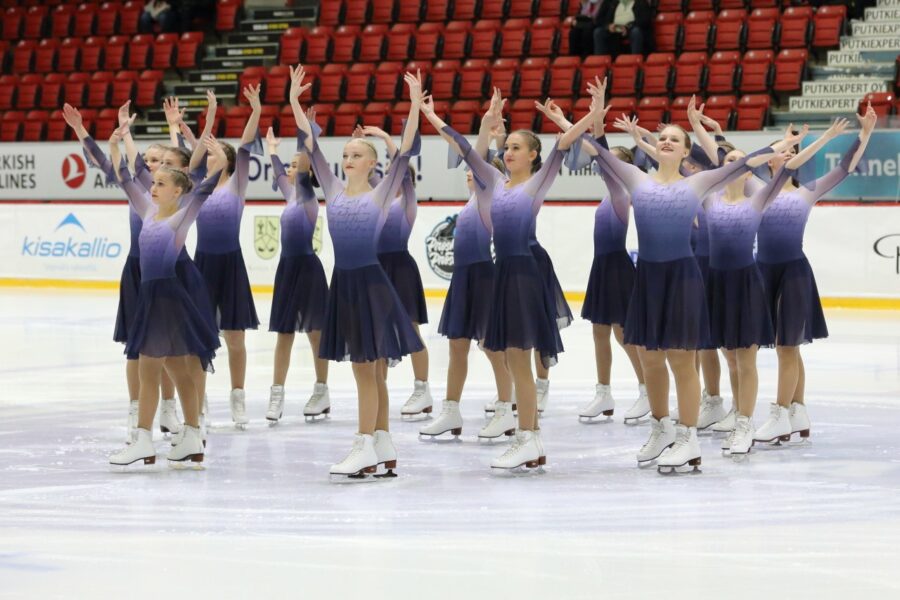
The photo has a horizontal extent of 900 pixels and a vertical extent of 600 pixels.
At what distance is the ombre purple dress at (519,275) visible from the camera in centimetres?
584

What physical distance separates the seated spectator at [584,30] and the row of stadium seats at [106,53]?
19.9 ft

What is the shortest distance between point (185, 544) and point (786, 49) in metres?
12.5

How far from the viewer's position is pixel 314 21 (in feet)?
64.4

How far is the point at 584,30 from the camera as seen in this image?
53.6 feet

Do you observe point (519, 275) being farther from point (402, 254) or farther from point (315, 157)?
point (402, 254)


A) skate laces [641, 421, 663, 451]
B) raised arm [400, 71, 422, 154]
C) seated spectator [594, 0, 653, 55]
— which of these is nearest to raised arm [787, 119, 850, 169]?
skate laces [641, 421, 663, 451]

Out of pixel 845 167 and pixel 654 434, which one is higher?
pixel 845 167

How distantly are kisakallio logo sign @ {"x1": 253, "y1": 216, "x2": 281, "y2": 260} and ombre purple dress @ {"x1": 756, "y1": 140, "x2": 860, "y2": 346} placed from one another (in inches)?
335

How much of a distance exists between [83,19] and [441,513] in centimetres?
1742

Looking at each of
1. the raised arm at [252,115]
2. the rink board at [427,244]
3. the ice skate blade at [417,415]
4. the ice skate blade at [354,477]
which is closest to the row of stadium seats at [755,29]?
the rink board at [427,244]

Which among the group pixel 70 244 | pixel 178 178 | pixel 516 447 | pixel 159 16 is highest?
pixel 159 16

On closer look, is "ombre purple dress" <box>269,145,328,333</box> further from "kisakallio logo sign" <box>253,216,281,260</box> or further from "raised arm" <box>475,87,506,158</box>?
"kisakallio logo sign" <box>253,216,281,260</box>

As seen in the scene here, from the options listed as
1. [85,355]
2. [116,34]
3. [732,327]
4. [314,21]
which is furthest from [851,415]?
[116,34]

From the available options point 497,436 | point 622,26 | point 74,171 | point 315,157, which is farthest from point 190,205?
point 74,171
